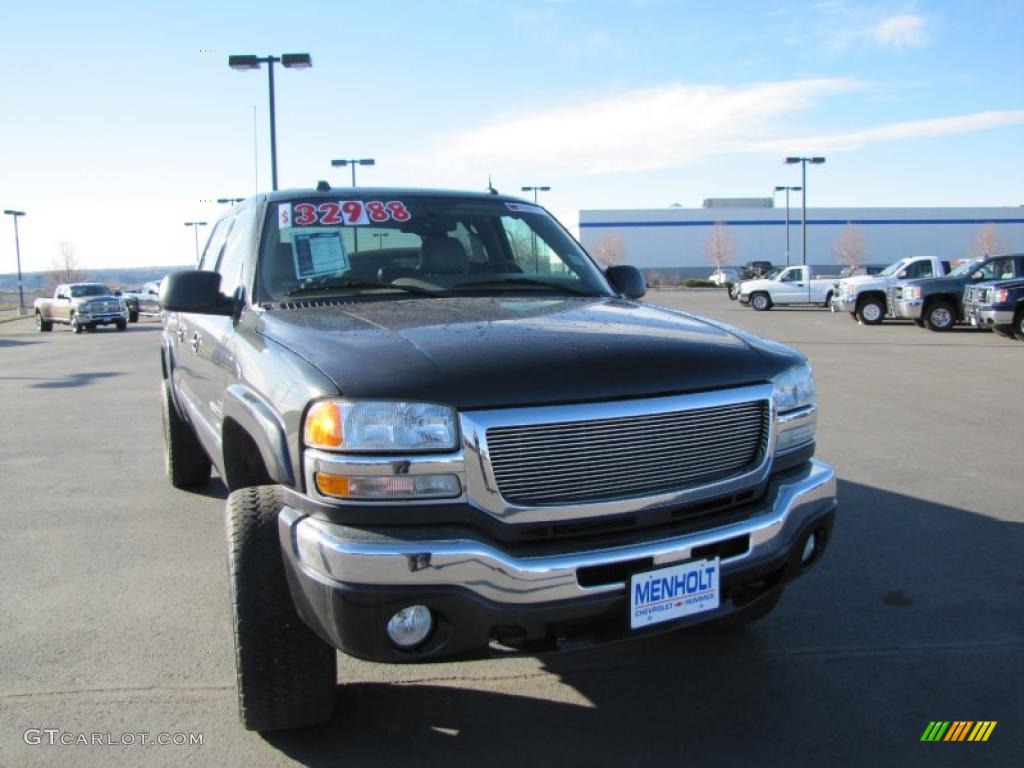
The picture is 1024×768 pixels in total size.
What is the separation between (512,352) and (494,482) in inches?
16.8

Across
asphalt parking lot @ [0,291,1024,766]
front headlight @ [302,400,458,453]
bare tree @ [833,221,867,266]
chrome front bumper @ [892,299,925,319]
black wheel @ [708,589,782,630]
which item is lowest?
asphalt parking lot @ [0,291,1024,766]

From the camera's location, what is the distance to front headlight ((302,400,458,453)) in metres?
2.47

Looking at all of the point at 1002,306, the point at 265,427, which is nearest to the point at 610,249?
the point at 1002,306

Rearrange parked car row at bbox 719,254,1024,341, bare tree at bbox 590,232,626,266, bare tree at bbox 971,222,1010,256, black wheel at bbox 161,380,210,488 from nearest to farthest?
black wheel at bbox 161,380,210,488, parked car row at bbox 719,254,1024,341, bare tree at bbox 590,232,626,266, bare tree at bbox 971,222,1010,256

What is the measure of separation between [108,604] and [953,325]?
70.3ft

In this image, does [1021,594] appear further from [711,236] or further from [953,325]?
[711,236]

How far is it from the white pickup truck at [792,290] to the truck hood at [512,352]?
99.1 ft

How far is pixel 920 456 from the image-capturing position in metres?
7.12

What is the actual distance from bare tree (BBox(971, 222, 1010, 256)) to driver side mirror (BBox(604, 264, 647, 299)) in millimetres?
82323

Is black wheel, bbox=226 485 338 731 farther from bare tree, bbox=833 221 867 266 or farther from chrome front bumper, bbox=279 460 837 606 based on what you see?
bare tree, bbox=833 221 867 266

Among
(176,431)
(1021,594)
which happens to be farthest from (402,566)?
(176,431)

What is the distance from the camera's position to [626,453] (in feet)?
8.72

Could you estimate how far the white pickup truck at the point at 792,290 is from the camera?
32156mm

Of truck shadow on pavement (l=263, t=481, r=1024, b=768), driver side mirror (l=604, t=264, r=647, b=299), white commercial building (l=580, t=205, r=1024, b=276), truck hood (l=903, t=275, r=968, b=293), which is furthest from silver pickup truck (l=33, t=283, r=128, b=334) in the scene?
white commercial building (l=580, t=205, r=1024, b=276)
